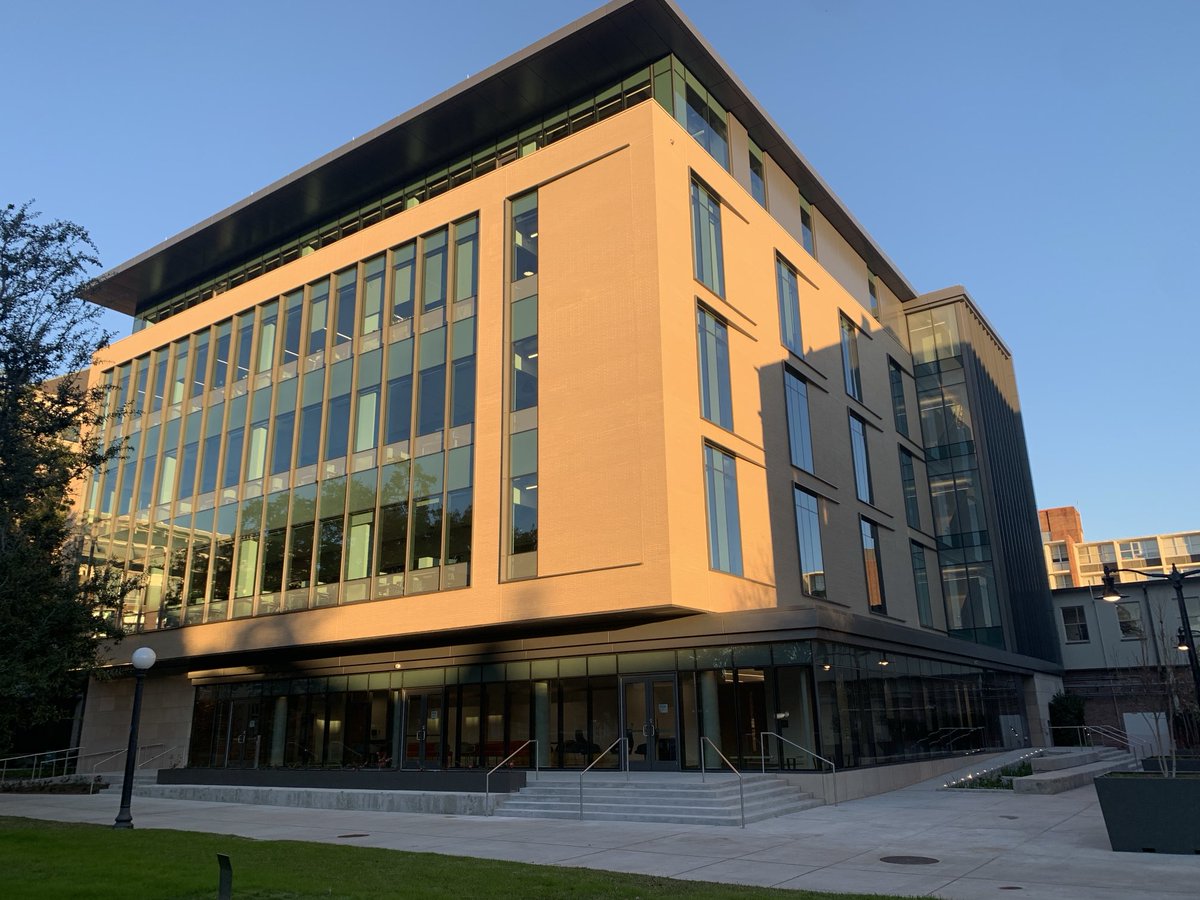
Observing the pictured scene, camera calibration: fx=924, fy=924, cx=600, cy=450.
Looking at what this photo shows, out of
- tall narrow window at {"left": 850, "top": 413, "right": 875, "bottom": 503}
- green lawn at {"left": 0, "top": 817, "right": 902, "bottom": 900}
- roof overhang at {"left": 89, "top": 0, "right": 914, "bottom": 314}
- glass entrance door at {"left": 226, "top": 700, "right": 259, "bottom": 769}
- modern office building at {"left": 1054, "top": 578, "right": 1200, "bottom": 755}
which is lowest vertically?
green lawn at {"left": 0, "top": 817, "right": 902, "bottom": 900}

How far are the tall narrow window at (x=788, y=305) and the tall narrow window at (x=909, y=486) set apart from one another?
39.4 ft

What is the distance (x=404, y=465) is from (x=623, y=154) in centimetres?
1225

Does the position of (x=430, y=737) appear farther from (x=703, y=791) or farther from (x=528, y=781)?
(x=703, y=791)

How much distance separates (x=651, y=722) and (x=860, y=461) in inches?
700

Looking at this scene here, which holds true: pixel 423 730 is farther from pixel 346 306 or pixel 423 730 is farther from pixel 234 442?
pixel 346 306

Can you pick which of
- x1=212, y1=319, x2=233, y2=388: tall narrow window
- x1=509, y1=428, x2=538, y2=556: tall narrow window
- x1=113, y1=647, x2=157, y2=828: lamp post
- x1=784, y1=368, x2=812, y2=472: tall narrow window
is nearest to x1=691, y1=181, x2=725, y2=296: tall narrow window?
x1=784, y1=368, x2=812, y2=472: tall narrow window

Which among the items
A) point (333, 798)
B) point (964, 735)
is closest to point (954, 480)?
point (964, 735)

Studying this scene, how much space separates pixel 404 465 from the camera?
30.8 metres

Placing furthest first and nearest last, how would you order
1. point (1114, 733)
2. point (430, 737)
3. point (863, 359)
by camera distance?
point (1114, 733) < point (863, 359) < point (430, 737)

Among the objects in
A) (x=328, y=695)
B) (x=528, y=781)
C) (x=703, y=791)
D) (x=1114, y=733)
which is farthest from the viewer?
(x=1114, y=733)

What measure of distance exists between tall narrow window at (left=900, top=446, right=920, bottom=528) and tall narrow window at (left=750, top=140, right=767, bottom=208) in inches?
606

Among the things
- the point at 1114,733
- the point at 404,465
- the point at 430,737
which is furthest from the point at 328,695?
the point at 1114,733

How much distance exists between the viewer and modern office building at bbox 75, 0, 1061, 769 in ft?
84.3

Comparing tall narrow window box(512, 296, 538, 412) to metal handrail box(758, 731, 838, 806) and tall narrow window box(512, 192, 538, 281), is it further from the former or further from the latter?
metal handrail box(758, 731, 838, 806)
